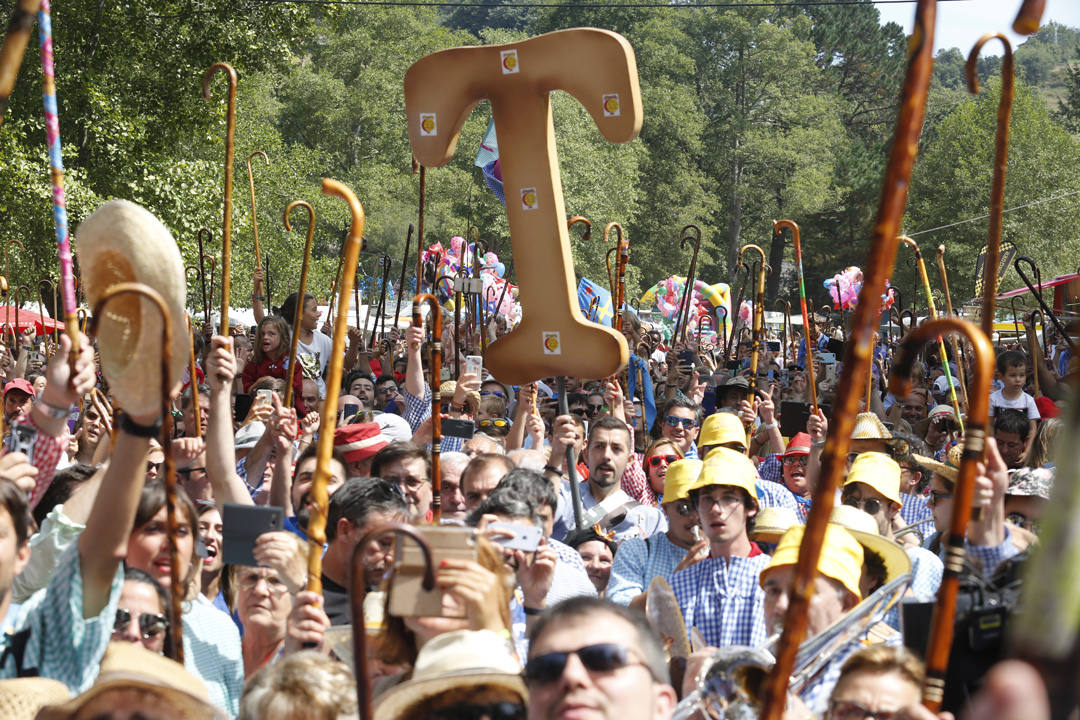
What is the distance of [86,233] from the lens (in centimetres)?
A: 268

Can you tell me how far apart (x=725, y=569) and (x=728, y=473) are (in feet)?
1.34

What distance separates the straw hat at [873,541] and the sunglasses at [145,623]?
83.7 inches

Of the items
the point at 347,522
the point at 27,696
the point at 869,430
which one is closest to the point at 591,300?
the point at 869,430

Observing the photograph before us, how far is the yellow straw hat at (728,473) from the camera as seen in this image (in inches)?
186

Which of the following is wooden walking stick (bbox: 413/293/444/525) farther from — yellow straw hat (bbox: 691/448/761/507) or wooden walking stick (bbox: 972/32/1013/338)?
wooden walking stick (bbox: 972/32/1013/338)

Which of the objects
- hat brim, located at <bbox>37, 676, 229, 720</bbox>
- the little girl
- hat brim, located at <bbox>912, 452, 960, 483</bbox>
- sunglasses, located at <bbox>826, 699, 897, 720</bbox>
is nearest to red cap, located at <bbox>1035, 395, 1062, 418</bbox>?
hat brim, located at <bbox>912, 452, 960, 483</bbox>

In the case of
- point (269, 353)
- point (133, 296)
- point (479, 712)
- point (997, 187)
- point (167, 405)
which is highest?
point (997, 187)

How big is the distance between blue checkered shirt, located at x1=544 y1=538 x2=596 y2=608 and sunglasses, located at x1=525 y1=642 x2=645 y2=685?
1705mm

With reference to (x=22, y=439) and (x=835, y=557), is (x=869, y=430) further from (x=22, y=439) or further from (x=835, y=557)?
(x=22, y=439)

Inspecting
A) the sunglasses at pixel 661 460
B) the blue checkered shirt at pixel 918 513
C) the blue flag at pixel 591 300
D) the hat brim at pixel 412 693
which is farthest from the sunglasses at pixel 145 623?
the blue flag at pixel 591 300

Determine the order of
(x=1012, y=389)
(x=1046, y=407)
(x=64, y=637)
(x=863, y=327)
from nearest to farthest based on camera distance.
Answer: (x=863, y=327)
(x=64, y=637)
(x=1012, y=389)
(x=1046, y=407)

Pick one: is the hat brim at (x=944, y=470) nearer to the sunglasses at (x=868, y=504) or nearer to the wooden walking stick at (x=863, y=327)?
the sunglasses at (x=868, y=504)

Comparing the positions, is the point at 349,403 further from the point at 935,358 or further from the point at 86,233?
the point at 935,358

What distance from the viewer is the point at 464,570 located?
275cm
